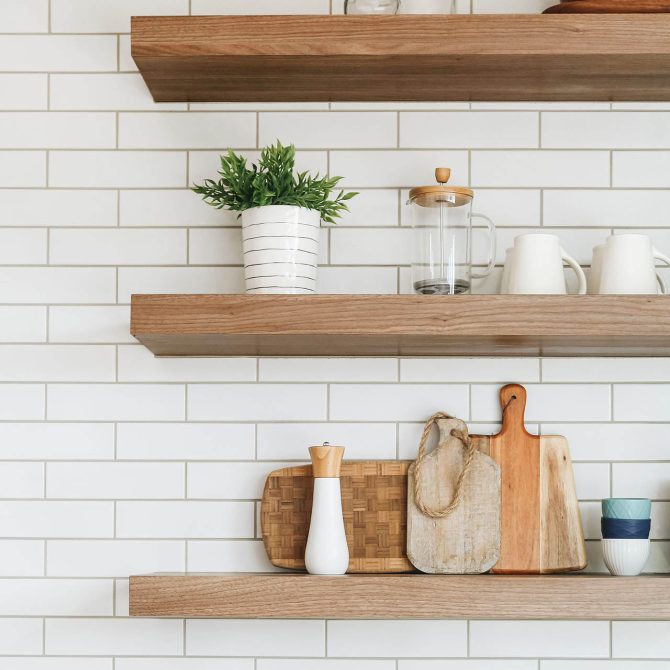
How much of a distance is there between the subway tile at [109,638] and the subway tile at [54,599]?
2 centimetres

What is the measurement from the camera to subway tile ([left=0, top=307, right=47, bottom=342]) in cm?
175

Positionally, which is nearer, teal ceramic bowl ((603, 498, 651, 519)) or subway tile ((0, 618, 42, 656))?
teal ceramic bowl ((603, 498, 651, 519))

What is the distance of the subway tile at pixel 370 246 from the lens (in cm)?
176

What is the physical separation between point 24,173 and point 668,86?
1217mm

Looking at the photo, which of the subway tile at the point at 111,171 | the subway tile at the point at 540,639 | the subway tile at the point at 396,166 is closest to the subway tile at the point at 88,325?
the subway tile at the point at 111,171

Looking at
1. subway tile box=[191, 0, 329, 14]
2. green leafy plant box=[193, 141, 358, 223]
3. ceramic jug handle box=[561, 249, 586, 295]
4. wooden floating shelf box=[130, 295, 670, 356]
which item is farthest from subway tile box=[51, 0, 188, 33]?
ceramic jug handle box=[561, 249, 586, 295]

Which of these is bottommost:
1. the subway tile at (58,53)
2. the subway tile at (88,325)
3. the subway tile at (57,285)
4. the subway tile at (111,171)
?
the subway tile at (88,325)

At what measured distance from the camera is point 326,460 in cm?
160

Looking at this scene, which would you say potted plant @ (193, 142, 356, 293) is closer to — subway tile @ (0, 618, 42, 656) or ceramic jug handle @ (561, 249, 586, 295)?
ceramic jug handle @ (561, 249, 586, 295)

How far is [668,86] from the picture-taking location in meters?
1.71

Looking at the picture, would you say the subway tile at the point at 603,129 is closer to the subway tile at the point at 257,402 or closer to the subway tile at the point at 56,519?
the subway tile at the point at 257,402

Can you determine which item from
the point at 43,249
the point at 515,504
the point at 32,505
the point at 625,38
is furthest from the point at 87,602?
the point at 625,38

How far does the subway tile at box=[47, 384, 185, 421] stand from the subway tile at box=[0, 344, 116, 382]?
0.02 meters

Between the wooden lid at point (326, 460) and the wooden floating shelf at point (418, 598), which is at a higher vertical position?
the wooden lid at point (326, 460)
